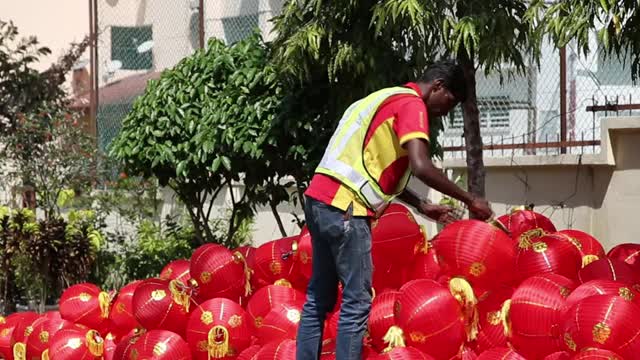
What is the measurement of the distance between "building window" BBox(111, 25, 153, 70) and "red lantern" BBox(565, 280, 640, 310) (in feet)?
31.7

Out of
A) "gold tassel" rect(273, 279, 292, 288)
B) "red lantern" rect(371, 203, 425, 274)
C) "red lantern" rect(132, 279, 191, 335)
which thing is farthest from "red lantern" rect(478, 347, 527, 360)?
"red lantern" rect(132, 279, 191, 335)

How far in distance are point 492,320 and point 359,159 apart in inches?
48.9

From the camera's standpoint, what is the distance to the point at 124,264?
1227 centimetres

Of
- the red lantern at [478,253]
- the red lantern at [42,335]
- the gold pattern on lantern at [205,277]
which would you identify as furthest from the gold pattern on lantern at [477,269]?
the red lantern at [42,335]

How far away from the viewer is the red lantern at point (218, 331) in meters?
6.49

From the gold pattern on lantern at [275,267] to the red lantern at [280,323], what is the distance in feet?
1.55

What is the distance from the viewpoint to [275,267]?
683 cm

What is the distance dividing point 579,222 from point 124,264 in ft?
16.6

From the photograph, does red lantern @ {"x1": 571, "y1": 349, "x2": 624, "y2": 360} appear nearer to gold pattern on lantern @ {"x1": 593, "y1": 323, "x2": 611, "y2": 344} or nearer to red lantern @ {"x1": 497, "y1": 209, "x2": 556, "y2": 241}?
gold pattern on lantern @ {"x1": 593, "y1": 323, "x2": 611, "y2": 344}

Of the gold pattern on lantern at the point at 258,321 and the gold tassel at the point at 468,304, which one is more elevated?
the gold tassel at the point at 468,304

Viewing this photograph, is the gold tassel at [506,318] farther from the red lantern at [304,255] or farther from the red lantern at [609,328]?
the red lantern at [304,255]

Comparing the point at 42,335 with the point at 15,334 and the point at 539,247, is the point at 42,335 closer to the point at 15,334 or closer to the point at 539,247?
the point at 15,334

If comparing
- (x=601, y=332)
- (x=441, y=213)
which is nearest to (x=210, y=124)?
(x=441, y=213)

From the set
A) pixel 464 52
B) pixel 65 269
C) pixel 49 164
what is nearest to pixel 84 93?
pixel 49 164
